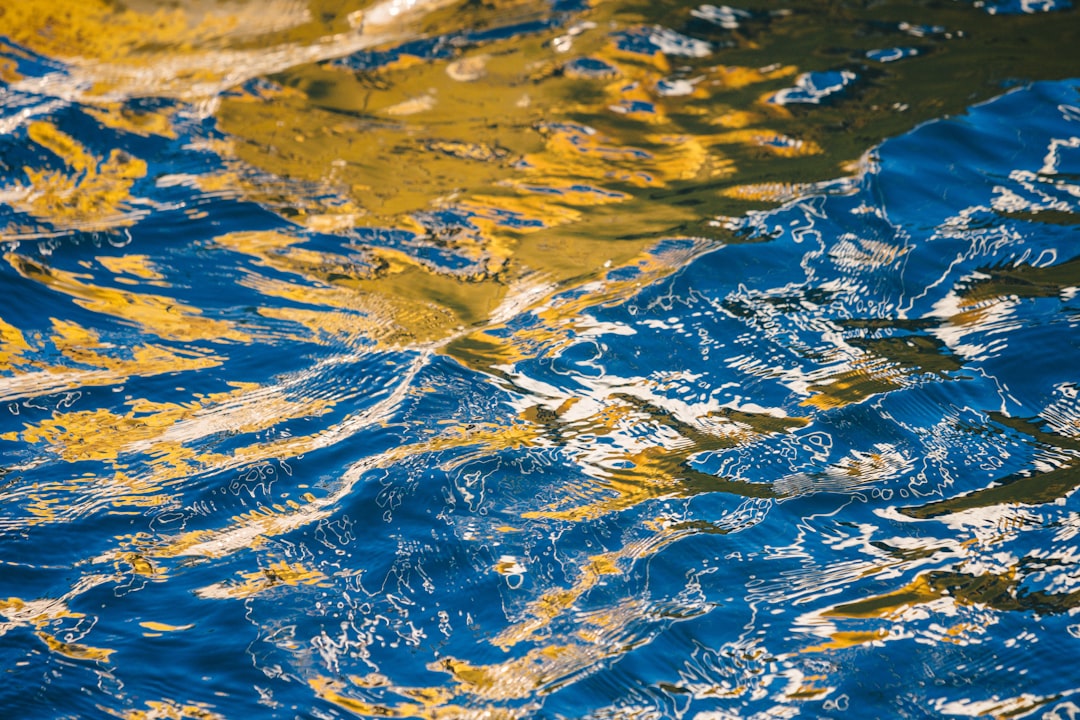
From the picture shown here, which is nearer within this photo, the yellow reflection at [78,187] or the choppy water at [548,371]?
the choppy water at [548,371]

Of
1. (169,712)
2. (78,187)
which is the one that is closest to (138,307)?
(78,187)

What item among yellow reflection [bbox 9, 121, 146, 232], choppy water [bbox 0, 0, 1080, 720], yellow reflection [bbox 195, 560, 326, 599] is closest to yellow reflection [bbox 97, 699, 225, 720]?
choppy water [bbox 0, 0, 1080, 720]

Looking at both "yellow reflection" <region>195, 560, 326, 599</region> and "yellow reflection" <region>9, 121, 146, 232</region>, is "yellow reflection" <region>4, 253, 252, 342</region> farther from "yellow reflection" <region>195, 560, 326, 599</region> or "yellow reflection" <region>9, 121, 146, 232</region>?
"yellow reflection" <region>195, 560, 326, 599</region>

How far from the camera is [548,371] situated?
8.02 feet

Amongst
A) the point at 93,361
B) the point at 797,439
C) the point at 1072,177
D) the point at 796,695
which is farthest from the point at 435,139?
the point at 796,695

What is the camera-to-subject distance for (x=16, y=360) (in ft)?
8.29

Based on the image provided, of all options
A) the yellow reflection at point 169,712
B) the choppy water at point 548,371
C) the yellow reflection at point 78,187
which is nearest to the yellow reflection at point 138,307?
the choppy water at point 548,371

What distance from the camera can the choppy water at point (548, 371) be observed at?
164cm

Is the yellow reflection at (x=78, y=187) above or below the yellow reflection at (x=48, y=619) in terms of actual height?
above

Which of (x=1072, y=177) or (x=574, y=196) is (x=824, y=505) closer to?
(x=574, y=196)

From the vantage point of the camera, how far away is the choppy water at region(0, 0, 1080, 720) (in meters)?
1.64

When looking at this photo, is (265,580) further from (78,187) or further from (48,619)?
(78,187)

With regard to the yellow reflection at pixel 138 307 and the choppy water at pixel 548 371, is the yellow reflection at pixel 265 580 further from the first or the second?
the yellow reflection at pixel 138 307

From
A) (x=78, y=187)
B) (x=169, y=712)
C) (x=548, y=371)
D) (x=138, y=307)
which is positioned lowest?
(x=169, y=712)
